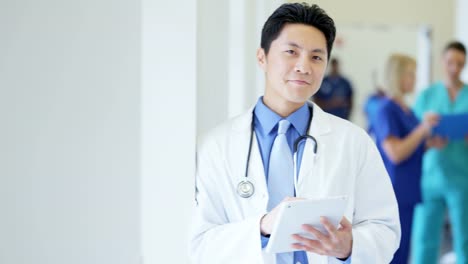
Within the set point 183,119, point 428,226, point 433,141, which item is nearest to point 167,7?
point 183,119

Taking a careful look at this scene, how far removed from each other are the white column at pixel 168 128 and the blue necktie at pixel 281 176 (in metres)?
0.15

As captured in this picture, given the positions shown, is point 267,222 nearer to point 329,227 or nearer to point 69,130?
point 329,227

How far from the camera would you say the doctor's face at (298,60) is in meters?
1.00

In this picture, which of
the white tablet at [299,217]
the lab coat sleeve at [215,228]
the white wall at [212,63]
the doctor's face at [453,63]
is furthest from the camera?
the doctor's face at [453,63]

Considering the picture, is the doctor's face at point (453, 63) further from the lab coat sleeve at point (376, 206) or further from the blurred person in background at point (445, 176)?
the lab coat sleeve at point (376, 206)

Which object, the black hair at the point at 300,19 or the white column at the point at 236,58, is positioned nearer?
the black hair at the point at 300,19

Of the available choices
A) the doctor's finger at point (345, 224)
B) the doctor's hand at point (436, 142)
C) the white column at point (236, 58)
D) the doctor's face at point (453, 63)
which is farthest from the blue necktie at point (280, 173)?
the doctor's face at point (453, 63)

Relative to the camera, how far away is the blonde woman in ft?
7.48

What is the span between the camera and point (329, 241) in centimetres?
94

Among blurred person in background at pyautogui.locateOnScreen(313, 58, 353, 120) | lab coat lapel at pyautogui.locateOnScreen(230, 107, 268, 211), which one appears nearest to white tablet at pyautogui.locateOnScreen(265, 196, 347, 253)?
lab coat lapel at pyautogui.locateOnScreen(230, 107, 268, 211)

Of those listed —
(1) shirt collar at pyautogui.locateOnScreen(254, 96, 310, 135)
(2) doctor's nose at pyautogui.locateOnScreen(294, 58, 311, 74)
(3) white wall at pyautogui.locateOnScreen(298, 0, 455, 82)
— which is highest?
(3) white wall at pyautogui.locateOnScreen(298, 0, 455, 82)

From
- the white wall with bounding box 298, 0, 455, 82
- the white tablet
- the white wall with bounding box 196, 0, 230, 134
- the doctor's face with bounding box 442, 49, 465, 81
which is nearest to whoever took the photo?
the white tablet

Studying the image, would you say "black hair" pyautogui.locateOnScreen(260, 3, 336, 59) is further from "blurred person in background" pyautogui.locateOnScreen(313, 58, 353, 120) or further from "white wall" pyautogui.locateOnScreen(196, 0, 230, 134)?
"blurred person in background" pyautogui.locateOnScreen(313, 58, 353, 120)

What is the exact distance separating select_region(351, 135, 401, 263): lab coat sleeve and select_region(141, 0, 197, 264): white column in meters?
0.33
